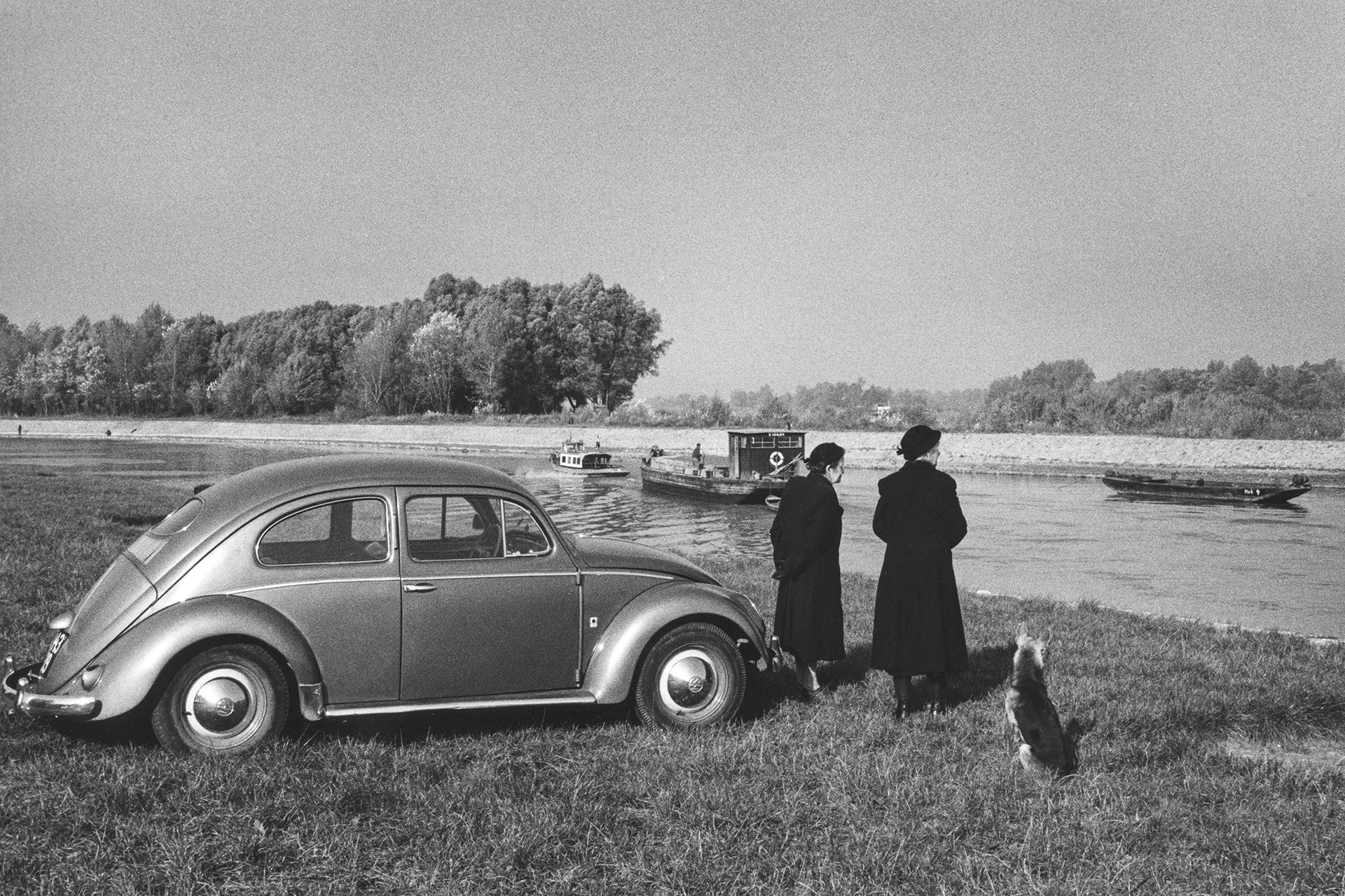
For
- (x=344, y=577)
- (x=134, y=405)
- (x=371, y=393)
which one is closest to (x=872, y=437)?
(x=371, y=393)

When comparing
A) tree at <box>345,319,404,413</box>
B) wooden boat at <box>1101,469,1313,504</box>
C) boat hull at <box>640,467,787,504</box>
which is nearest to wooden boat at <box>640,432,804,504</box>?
boat hull at <box>640,467,787,504</box>

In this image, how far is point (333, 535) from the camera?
232 inches

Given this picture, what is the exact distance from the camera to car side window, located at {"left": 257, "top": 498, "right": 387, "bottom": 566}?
5.63 m

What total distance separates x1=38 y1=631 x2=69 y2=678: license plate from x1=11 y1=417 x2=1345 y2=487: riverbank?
51155mm

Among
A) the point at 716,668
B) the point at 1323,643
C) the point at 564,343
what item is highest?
the point at 564,343

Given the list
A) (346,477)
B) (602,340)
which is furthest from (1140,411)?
(346,477)

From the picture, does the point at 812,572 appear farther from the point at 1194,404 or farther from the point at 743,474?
the point at 1194,404

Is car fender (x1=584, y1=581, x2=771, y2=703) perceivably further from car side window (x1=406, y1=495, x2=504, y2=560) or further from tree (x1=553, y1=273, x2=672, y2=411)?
tree (x1=553, y1=273, x2=672, y2=411)

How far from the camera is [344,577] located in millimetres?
5555

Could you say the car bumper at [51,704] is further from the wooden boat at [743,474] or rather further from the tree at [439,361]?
the tree at [439,361]

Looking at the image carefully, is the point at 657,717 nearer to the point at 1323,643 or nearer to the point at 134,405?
the point at 1323,643

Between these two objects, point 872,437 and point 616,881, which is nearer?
point 616,881

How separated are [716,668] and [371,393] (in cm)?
10098

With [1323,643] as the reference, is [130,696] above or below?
above
